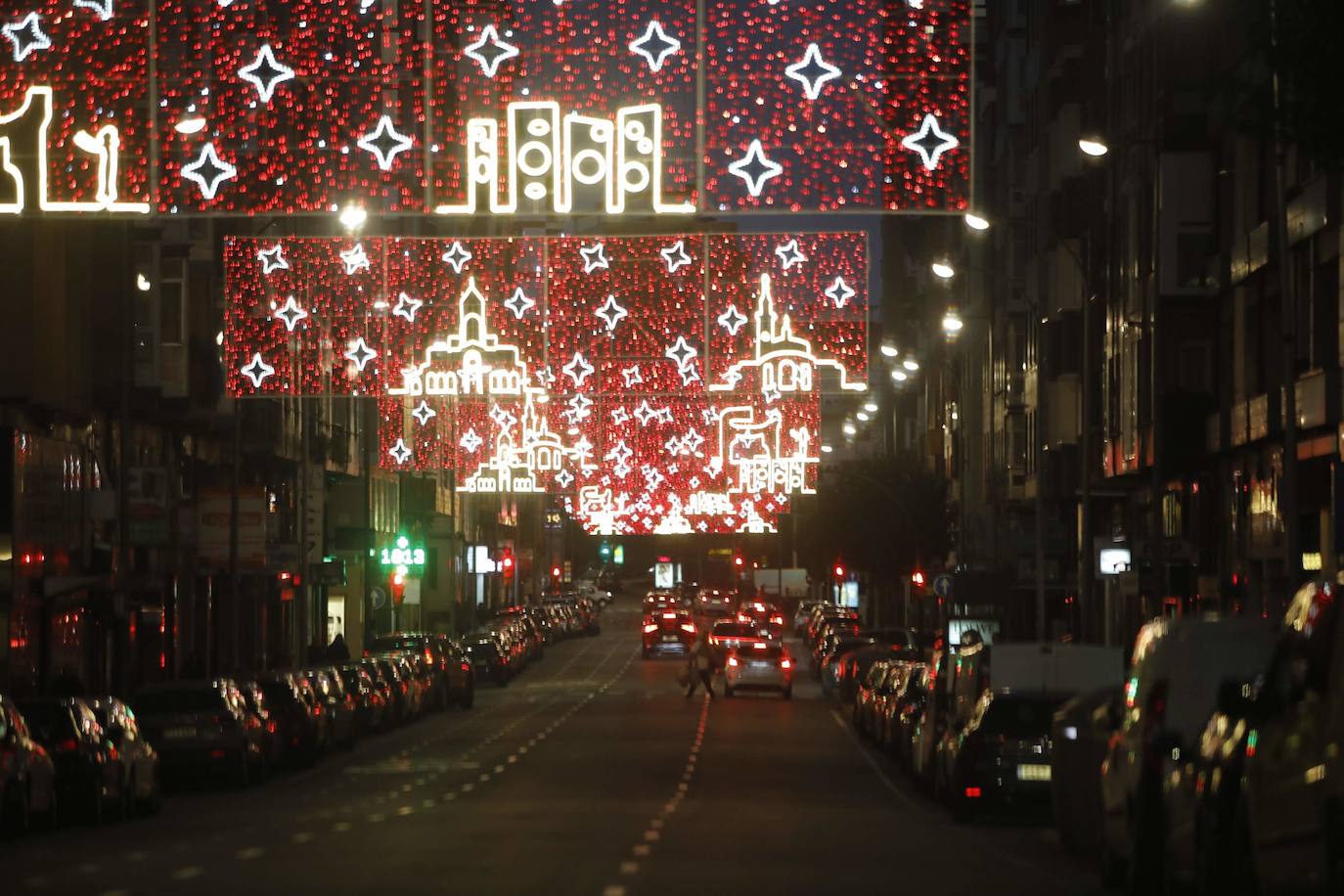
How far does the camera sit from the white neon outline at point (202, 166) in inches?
1055

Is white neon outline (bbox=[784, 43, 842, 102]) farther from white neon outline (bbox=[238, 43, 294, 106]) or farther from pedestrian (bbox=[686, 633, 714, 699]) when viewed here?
pedestrian (bbox=[686, 633, 714, 699])

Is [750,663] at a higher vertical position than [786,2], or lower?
lower

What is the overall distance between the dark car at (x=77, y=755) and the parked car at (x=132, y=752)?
0.38 metres

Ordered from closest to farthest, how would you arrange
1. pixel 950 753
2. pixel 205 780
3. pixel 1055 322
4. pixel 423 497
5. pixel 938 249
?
pixel 950 753, pixel 205 780, pixel 1055 322, pixel 423 497, pixel 938 249

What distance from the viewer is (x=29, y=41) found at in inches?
1065

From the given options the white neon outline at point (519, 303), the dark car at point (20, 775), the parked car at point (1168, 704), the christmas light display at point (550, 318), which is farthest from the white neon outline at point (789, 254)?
the parked car at point (1168, 704)

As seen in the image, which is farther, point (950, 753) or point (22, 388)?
point (22, 388)

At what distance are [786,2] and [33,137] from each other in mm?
7831

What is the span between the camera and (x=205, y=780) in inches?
1409

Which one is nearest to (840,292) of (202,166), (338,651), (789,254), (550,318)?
(789,254)

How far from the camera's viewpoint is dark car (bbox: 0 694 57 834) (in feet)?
81.6

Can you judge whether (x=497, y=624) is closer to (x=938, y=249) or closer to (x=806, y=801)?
(x=938, y=249)

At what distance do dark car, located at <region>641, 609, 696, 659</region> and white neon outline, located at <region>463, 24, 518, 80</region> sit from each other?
69549 millimetres

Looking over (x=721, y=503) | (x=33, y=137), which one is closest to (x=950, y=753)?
(x=33, y=137)
